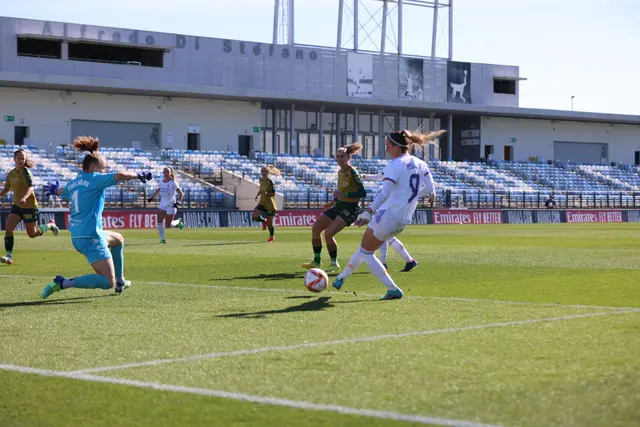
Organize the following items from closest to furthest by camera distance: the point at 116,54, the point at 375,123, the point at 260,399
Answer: the point at 260,399, the point at 116,54, the point at 375,123

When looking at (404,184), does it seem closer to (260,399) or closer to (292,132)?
(260,399)

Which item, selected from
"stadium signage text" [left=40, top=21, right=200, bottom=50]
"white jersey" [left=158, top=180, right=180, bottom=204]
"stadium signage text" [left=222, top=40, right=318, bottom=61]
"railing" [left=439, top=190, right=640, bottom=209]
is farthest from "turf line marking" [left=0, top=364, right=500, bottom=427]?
"stadium signage text" [left=222, top=40, right=318, bottom=61]

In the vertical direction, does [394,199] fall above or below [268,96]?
below

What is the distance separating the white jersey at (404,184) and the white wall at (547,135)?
69.2m

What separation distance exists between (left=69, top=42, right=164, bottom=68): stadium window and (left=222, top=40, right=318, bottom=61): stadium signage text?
4732mm

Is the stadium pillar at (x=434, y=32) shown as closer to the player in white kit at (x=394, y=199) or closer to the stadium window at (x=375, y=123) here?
the stadium window at (x=375, y=123)

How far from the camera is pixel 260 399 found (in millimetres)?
6324

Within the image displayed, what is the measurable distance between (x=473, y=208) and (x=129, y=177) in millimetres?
48023

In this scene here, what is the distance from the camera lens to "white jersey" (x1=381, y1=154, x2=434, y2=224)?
12.1 meters

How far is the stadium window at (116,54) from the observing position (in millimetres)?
63656

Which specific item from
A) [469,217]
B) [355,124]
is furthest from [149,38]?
[469,217]

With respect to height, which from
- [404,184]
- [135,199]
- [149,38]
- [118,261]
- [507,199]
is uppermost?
[149,38]

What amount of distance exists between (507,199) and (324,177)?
36.5 ft

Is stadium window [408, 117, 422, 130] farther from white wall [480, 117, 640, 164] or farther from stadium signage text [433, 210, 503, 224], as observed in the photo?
stadium signage text [433, 210, 503, 224]
